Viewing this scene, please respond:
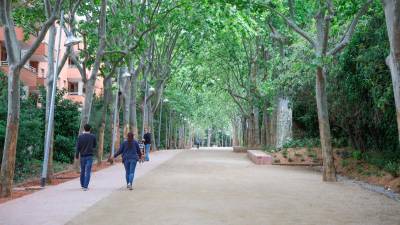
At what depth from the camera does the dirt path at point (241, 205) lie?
909 cm

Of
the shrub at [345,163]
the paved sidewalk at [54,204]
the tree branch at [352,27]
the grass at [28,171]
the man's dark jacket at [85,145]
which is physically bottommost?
the paved sidewalk at [54,204]

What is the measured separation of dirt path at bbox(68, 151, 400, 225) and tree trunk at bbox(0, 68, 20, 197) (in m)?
2.38

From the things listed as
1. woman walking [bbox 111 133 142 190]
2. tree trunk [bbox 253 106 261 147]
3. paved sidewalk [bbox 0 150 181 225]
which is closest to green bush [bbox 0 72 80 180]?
paved sidewalk [bbox 0 150 181 225]

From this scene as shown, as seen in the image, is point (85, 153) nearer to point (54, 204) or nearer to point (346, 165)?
point (54, 204)

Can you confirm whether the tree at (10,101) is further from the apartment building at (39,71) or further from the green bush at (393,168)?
the green bush at (393,168)

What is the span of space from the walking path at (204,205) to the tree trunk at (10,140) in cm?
66

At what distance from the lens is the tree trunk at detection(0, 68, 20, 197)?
1223cm

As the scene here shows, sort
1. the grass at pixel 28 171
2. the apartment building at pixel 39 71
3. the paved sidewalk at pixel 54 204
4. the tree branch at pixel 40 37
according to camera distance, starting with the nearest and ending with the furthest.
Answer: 1. the paved sidewalk at pixel 54 204
2. the tree branch at pixel 40 37
3. the grass at pixel 28 171
4. the apartment building at pixel 39 71

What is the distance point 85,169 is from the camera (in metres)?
14.1

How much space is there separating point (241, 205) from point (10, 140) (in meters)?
5.52

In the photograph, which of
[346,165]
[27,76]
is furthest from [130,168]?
[27,76]

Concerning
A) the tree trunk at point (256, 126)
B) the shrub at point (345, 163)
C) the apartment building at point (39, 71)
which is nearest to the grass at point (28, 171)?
the apartment building at point (39, 71)

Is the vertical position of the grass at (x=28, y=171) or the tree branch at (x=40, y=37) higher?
the tree branch at (x=40, y=37)

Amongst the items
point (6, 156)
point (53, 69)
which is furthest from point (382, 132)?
point (6, 156)
